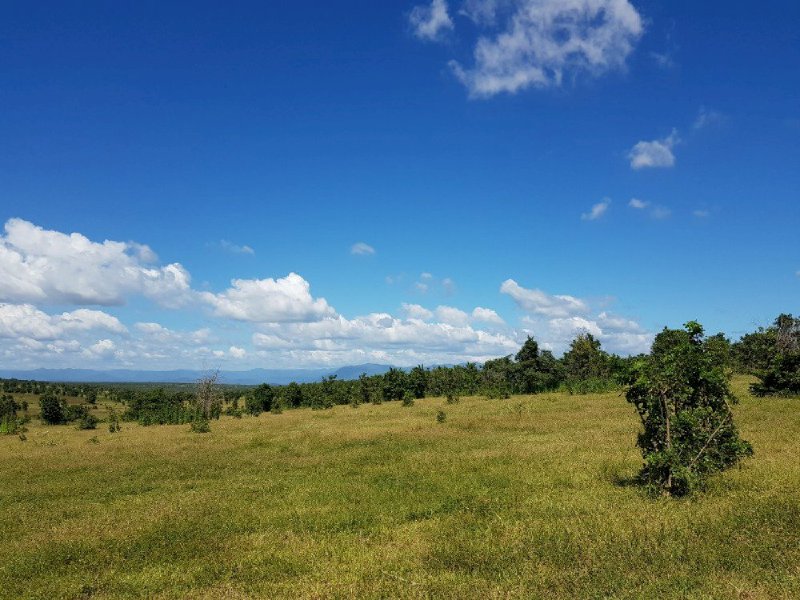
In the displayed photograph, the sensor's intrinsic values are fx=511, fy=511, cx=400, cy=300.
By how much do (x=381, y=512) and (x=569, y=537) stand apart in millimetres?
5560

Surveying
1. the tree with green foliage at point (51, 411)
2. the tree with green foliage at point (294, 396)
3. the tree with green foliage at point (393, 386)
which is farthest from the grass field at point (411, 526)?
the tree with green foliage at point (294, 396)

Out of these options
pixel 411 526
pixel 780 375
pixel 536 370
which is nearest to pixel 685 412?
pixel 411 526

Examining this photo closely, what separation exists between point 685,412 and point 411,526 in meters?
8.51

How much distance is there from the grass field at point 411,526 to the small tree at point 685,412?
839mm

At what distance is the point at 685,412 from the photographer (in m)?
14.8

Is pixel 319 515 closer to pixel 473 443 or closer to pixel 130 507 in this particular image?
pixel 130 507

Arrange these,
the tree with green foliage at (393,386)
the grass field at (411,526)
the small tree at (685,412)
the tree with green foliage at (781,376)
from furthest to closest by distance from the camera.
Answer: the tree with green foliage at (393,386) < the tree with green foliage at (781,376) < the small tree at (685,412) < the grass field at (411,526)

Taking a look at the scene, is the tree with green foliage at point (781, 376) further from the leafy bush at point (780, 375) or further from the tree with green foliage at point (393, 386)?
the tree with green foliage at point (393, 386)

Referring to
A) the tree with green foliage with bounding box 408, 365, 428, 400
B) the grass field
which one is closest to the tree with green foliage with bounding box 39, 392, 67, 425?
the tree with green foliage with bounding box 408, 365, 428, 400

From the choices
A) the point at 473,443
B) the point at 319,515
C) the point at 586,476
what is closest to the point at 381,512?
the point at 319,515

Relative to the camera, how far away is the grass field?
9688 millimetres

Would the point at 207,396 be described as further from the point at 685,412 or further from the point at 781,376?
the point at 685,412

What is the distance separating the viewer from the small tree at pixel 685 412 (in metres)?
14.7

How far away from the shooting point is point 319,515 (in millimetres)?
15016
